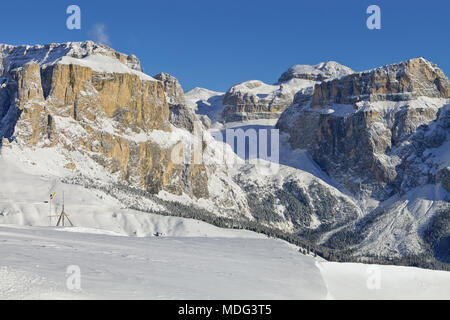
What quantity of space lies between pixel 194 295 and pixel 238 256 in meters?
21.3

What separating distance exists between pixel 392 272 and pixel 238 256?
48.3 feet

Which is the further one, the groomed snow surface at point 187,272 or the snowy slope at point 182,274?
the groomed snow surface at point 187,272

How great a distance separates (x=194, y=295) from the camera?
118 feet

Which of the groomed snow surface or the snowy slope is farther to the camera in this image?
the groomed snow surface

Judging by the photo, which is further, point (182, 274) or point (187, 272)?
point (187, 272)

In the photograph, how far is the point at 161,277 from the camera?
135 feet

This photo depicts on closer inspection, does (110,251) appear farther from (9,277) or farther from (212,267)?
(9,277)
